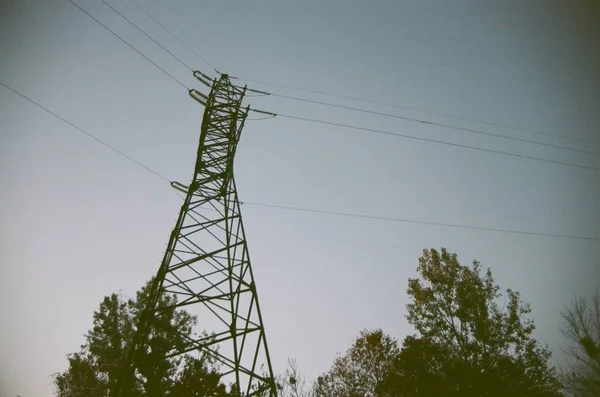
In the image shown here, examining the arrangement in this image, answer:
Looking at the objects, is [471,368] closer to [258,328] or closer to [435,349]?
[435,349]

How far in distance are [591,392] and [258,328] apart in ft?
87.4

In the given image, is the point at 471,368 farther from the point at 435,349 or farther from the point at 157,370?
the point at 157,370

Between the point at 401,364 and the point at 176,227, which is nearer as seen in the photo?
the point at 176,227

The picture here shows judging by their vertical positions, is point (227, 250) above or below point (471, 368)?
above

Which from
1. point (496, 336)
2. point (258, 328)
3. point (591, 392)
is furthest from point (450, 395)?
point (258, 328)

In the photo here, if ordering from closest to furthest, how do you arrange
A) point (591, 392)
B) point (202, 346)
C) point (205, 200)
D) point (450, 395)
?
point (202, 346), point (205, 200), point (450, 395), point (591, 392)

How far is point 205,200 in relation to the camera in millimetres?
8289

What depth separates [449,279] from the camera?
21.8m

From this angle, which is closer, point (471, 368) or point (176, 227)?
point (176, 227)

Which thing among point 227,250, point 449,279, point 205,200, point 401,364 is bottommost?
point 401,364

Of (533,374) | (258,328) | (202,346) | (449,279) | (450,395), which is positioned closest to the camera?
(202,346)

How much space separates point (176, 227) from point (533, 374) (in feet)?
75.7

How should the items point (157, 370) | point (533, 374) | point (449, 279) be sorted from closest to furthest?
point (157, 370), point (533, 374), point (449, 279)

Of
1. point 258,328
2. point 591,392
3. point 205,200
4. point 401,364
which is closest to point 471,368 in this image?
point 401,364
